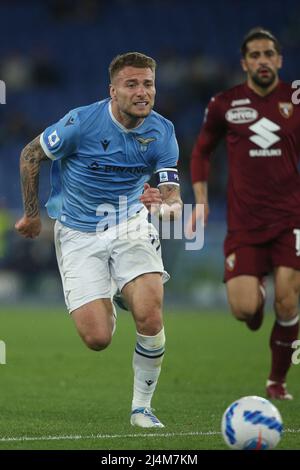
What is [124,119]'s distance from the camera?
6945mm

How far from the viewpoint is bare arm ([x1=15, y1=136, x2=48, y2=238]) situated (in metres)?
6.91

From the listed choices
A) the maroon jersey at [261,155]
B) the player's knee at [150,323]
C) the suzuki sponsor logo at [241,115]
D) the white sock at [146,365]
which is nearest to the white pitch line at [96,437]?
the white sock at [146,365]

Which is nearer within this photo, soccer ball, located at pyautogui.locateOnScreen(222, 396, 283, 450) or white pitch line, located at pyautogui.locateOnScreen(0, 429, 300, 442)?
soccer ball, located at pyautogui.locateOnScreen(222, 396, 283, 450)

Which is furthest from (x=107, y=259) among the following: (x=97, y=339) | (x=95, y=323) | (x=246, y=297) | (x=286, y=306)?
(x=286, y=306)

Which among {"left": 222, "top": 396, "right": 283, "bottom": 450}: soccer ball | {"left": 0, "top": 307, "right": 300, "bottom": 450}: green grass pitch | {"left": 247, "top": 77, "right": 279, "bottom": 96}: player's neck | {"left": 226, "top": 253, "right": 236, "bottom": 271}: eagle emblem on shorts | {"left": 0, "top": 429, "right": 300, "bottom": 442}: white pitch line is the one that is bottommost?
{"left": 0, "top": 307, "right": 300, "bottom": 450}: green grass pitch

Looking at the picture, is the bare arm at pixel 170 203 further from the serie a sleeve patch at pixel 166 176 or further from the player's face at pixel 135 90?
the player's face at pixel 135 90

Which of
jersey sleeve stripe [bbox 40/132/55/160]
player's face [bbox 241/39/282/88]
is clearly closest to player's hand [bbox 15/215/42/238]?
jersey sleeve stripe [bbox 40/132/55/160]

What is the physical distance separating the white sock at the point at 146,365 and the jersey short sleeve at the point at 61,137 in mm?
1320

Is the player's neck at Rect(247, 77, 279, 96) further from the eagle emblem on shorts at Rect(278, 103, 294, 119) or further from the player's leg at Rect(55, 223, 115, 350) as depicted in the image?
the player's leg at Rect(55, 223, 115, 350)

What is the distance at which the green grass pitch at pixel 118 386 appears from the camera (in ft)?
19.9

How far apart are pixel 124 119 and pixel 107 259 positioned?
3.11 ft

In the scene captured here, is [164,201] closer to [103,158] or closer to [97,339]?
[103,158]

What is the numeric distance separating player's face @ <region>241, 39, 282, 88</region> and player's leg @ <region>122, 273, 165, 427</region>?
1929 mm
